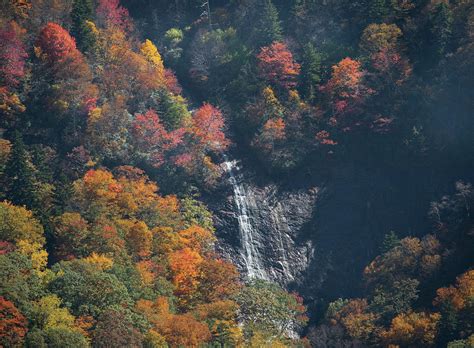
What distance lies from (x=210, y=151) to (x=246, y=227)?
9544 mm

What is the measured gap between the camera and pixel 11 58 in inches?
4481

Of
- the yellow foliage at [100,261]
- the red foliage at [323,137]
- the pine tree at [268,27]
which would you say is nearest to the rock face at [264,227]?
the red foliage at [323,137]

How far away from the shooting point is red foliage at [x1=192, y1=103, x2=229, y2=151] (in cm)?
11512

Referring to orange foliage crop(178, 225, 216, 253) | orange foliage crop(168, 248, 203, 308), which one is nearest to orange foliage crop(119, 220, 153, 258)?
orange foliage crop(168, 248, 203, 308)

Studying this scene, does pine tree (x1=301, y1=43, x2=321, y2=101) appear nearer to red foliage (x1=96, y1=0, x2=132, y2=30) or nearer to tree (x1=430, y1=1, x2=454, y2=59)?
tree (x1=430, y1=1, x2=454, y2=59)

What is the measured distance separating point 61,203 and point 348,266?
30751 mm

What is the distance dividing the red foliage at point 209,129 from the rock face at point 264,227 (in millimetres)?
2356

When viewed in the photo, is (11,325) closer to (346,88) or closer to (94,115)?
(94,115)

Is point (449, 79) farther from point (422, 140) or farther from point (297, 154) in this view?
point (297, 154)

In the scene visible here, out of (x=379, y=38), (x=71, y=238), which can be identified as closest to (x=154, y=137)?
(x=71, y=238)

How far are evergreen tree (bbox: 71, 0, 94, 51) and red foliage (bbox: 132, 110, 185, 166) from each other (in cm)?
1149

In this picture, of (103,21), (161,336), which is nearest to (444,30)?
(103,21)

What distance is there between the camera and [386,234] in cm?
10944

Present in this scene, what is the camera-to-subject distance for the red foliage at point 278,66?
4675 inches
